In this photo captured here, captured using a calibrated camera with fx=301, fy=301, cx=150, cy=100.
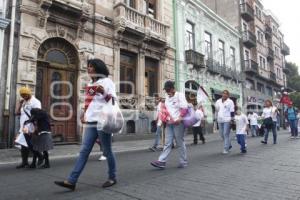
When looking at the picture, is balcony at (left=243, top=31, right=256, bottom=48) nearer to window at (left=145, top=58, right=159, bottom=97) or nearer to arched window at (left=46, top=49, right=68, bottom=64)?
window at (left=145, top=58, right=159, bottom=97)

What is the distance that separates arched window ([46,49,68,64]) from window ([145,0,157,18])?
6.92m

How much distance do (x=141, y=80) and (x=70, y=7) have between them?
5.56 metres

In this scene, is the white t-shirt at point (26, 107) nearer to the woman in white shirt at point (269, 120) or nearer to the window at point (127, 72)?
the woman in white shirt at point (269, 120)

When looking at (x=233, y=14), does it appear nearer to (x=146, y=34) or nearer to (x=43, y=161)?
(x=146, y=34)

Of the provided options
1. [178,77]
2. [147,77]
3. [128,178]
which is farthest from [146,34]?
[128,178]

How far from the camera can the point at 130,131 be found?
616 inches

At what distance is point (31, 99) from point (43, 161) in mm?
1469

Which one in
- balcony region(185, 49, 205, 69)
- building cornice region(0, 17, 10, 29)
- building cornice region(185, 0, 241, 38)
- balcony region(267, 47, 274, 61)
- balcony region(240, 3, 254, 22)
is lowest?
building cornice region(0, 17, 10, 29)

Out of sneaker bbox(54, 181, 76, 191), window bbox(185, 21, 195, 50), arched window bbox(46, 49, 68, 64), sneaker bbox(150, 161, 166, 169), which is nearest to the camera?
sneaker bbox(54, 181, 76, 191)

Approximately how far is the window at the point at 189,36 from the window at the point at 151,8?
4111 millimetres

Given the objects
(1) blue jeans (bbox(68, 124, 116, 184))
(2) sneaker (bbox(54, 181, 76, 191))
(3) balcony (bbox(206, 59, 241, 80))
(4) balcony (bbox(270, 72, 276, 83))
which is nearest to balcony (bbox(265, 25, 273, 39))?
(4) balcony (bbox(270, 72, 276, 83))

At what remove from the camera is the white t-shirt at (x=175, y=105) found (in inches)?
244

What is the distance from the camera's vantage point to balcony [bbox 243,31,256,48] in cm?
3244

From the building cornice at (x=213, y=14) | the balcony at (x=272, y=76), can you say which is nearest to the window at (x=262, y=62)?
the balcony at (x=272, y=76)
